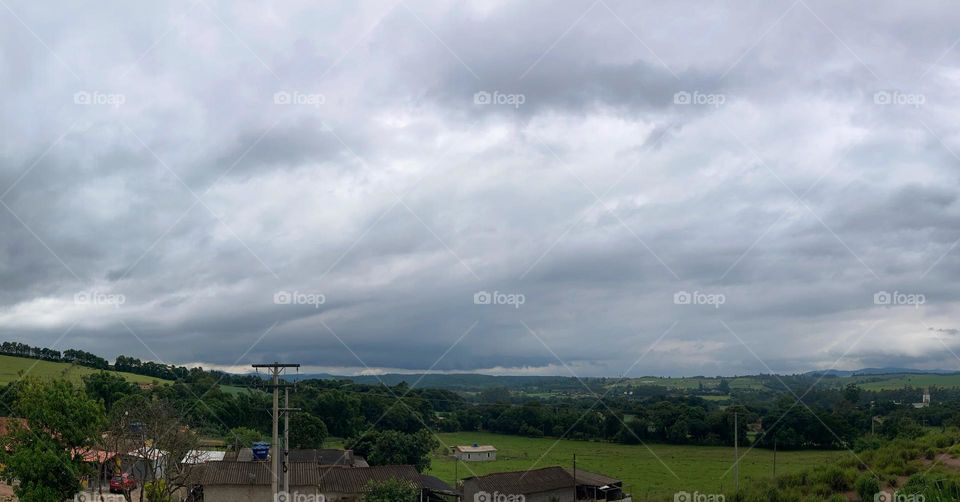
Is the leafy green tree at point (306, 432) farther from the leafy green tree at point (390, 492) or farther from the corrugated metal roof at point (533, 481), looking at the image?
the leafy green tree at point (390, 492)

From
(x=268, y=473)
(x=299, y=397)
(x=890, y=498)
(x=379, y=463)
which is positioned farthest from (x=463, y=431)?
(x=890, y=498)

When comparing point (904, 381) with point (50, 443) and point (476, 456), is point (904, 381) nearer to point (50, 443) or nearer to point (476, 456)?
point (476, 456)

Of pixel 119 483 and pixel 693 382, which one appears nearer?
pixel 119 483

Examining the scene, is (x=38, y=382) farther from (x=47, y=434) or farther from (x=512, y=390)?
(x=512, y=390)

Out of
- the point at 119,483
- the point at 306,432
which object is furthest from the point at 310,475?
the point at 306,432

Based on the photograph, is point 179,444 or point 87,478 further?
point 179,444

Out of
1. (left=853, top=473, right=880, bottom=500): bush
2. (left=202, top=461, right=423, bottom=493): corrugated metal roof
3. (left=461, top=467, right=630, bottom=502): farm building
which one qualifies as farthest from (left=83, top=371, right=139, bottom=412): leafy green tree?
(left=853, top=473, right=880, bottom=500): bush
